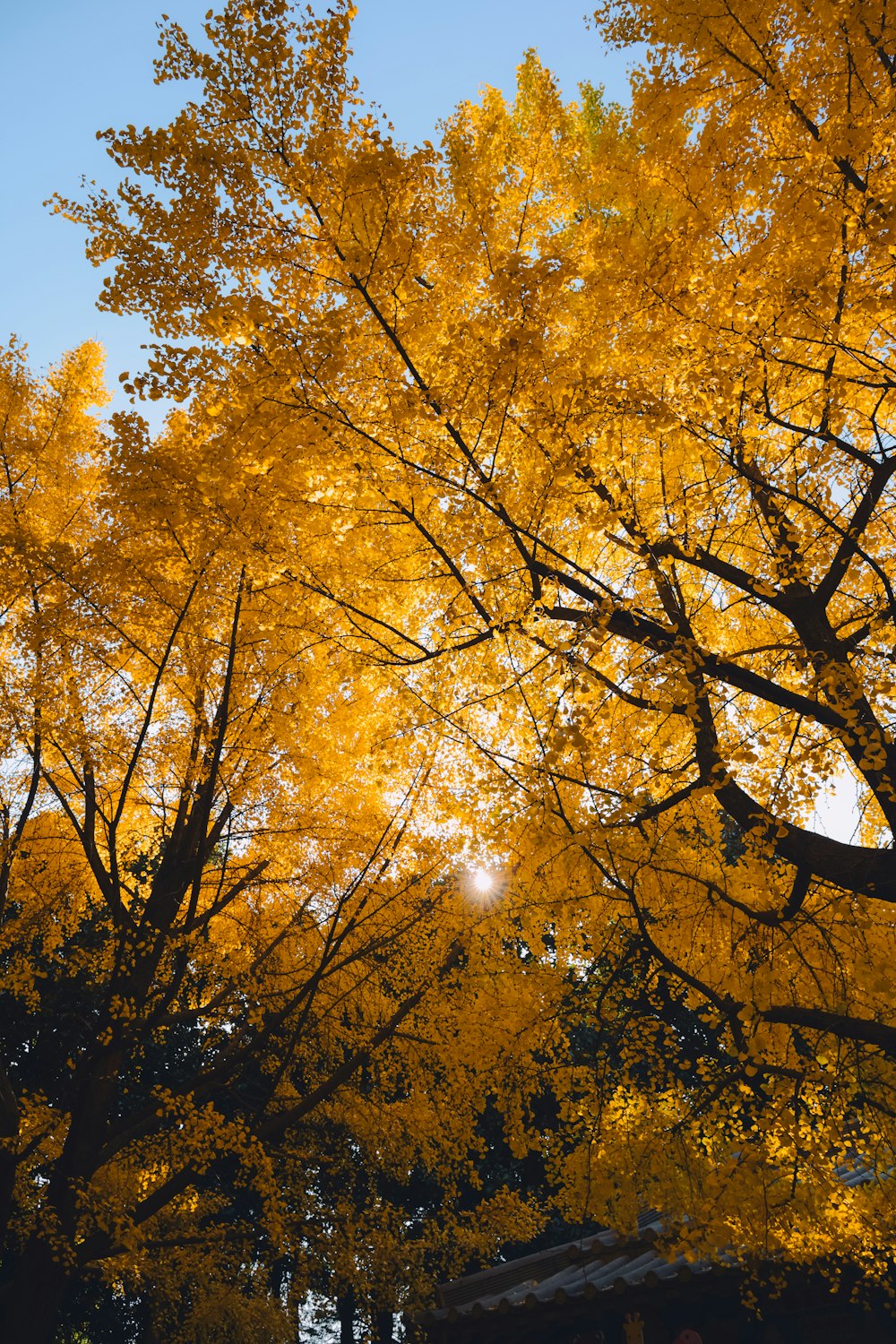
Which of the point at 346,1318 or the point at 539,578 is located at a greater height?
the point at 539,578

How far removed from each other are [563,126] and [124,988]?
635cm

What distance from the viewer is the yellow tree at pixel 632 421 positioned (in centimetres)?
338

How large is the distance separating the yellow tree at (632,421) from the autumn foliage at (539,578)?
26mm

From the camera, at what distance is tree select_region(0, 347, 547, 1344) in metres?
5.24

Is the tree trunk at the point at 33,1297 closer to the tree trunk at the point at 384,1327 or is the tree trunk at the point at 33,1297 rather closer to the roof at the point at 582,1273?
the roof at the point at 582,1273

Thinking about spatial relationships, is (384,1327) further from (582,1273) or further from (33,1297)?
(33,1297)

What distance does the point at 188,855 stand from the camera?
6.09 m

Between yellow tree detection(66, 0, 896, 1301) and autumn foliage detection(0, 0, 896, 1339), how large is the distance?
0.03 m

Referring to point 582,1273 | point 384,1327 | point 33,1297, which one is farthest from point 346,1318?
point 33,1297

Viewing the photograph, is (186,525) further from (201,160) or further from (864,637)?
(864,637)

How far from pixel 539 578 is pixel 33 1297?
5.95 metres

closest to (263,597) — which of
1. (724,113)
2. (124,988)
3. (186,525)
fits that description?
(186,525)

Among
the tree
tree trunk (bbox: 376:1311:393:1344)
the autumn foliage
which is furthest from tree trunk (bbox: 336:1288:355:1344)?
the autumn foliage

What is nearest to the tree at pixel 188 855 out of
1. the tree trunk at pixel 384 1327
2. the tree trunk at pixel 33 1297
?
the tree trunk at pixel 33 1297
